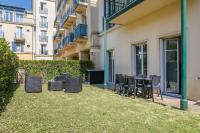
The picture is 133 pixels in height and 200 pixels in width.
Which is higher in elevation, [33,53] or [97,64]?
[33,53]

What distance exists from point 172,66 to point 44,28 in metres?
46.4

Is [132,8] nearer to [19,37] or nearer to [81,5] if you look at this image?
[81,5]

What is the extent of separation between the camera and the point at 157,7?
1052 centimetres

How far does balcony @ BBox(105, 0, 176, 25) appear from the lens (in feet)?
32.9

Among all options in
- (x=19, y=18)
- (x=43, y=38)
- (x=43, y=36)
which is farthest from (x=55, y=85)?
(x=43, y=36)

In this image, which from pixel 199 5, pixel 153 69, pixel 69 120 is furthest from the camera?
pixel 153 69

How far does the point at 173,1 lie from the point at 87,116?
6.35 metres

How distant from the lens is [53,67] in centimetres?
1916

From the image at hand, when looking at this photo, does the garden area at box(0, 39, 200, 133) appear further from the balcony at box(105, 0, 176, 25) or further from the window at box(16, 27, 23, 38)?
the window at box(16, 27, 23, 38)

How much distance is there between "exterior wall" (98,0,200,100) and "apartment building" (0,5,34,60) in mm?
35062

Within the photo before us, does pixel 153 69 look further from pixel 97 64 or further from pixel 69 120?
pixel 97 64

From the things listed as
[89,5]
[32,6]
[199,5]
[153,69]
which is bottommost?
[153,69]

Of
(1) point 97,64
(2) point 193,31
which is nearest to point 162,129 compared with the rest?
(2) point 193,31

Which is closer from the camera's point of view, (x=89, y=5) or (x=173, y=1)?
(x=173, y=1)
